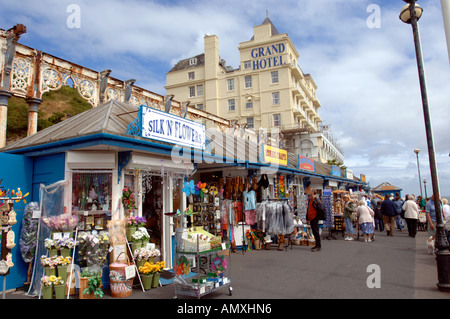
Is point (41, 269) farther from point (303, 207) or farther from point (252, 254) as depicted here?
point (303, 207)

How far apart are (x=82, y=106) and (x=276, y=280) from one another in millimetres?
33023

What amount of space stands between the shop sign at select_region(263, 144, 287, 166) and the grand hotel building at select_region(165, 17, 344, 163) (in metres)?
29.0

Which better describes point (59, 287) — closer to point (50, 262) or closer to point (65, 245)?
point (50, 262)

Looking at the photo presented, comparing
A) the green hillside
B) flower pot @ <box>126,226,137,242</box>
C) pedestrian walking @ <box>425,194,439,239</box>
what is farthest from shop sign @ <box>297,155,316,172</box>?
the green hillside

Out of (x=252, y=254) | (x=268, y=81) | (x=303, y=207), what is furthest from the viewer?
(x=268, y=81)

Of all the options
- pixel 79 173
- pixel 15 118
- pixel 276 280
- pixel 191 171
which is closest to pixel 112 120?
pixel 79 173

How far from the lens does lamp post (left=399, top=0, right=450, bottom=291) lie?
5863 millimetres

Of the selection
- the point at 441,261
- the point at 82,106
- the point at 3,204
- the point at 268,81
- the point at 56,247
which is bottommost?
the point at 441,261

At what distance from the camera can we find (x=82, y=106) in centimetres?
3425

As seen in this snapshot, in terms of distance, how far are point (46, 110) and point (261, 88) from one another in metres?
26.2

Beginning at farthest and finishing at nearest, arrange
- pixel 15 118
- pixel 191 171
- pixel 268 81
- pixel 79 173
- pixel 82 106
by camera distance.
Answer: pixel 268 81, pixel 82 106, pixel 15 118, pixel 191 171, pixel 79 173

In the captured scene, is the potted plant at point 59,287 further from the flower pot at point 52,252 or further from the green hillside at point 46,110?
the green hillside at point 46,110

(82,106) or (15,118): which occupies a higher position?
(82,106)

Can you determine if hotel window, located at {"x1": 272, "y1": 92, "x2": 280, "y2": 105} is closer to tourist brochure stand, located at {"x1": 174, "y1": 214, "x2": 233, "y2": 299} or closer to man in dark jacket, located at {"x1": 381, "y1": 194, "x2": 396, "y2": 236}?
man in dark jacket, located at {"x1": 381, "y1": 194, "x2": 396, "y2": 236}
